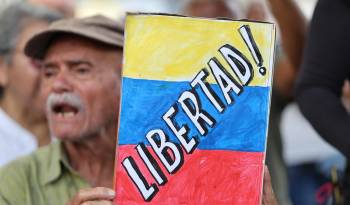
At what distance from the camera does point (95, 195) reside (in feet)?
7.50

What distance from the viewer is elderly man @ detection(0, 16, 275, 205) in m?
2.98

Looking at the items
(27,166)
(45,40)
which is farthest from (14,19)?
(27,166)

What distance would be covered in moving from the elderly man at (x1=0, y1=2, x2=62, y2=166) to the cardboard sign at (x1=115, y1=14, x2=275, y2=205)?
6.32 ft

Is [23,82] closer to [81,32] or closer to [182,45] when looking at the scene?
[81,32]

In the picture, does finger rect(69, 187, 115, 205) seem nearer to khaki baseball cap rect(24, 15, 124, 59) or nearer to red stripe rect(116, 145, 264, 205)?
red stripe rect(116, 145, 264, 205)

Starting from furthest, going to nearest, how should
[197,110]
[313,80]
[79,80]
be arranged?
[79,80] → [313,80] → [197,110]

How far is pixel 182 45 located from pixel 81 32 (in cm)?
89

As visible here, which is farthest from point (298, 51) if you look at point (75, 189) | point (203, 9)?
point (75, 189)

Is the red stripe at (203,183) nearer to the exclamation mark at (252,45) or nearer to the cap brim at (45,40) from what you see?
the exclamation mark at (252,45)

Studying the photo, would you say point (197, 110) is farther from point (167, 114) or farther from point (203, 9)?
point (203, 9)

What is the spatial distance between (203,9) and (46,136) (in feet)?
3.00

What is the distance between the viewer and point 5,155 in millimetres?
4012

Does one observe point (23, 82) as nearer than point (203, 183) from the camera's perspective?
No

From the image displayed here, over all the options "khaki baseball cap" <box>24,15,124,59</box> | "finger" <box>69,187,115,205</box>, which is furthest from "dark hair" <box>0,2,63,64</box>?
"finger" <box>69,187,115,205</box>
